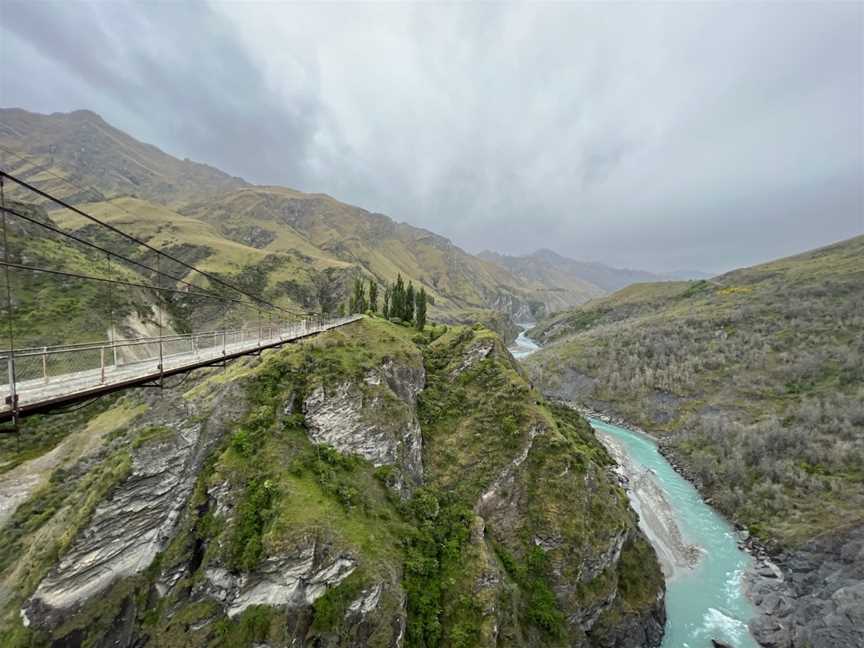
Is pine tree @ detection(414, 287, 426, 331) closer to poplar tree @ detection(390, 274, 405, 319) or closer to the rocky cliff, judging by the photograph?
poplar tree @ detection(390, 274, 405, 319)

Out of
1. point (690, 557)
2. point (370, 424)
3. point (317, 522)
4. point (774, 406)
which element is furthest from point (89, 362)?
point (774, 406)

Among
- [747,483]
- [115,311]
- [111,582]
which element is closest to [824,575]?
[747,483]

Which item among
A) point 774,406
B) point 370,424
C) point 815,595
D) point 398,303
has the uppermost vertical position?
point 398,303

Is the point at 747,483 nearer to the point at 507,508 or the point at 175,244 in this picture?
the point at 507,508

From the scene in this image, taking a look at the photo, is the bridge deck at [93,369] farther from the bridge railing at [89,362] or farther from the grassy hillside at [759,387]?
the grassy hillside at [759,387]

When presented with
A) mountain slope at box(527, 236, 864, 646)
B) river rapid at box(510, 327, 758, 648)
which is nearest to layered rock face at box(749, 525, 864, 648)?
mountain slope at box(527, 236, 864, 646)

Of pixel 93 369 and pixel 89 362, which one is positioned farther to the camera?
pixel 89 362

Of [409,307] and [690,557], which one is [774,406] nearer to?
[690,557]

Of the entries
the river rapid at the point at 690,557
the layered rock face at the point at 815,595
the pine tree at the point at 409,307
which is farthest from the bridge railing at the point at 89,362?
the layered rock face at the point at 815,595
